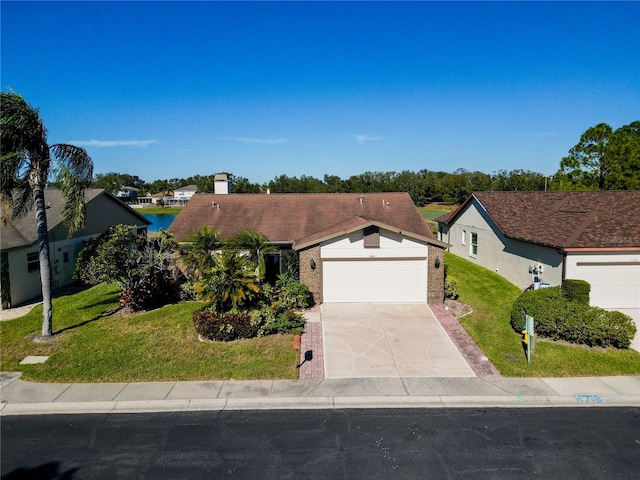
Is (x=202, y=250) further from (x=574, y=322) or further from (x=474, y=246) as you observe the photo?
(x=474, y=246)

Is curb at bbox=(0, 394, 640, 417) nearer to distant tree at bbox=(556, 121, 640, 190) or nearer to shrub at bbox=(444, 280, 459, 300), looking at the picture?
shrub at bbox=(444, 280, 459, 300)

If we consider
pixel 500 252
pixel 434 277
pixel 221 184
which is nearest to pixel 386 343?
pixel 434 277

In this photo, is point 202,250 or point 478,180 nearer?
point 202,250

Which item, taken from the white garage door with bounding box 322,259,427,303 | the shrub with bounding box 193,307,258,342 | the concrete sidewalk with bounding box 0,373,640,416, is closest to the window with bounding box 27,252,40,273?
the concrete sidewalk with bounding box 0,373,640,416

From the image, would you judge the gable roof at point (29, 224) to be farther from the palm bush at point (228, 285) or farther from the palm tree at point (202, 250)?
the palm bush at point (228, 285)

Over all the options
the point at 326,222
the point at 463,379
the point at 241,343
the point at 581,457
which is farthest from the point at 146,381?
the point at 326,222

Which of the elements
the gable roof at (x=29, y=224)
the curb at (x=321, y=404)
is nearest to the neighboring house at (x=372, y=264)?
the curb at (x=321, y=404)
